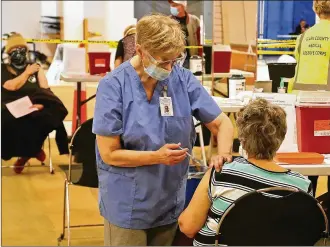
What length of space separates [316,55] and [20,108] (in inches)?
112

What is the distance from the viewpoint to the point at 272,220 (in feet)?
6.59

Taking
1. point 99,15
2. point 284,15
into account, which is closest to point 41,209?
point 99,15

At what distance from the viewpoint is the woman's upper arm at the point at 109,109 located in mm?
2203

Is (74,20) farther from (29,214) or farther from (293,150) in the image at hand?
(293,150)

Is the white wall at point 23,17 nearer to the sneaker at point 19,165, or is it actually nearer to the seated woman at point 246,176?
the sneaker at point 19,165

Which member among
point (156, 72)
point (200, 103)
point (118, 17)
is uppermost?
point (118, 17)

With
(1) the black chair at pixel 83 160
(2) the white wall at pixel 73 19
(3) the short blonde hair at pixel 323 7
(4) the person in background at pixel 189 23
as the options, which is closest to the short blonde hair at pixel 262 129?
(3) the short blonde hair at pixel 323 7

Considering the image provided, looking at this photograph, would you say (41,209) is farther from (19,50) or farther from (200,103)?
(200,103)

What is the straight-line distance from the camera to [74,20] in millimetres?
11055

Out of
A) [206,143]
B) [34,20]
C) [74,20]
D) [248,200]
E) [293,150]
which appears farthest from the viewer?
[34,20]

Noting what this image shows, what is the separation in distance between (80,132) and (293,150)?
4.45 ft

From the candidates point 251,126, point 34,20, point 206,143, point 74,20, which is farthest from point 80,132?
point 34,20

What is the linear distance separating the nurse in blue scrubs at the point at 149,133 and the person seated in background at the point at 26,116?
3.18 metres

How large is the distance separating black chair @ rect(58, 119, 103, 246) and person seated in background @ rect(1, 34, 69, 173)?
1.62 m
